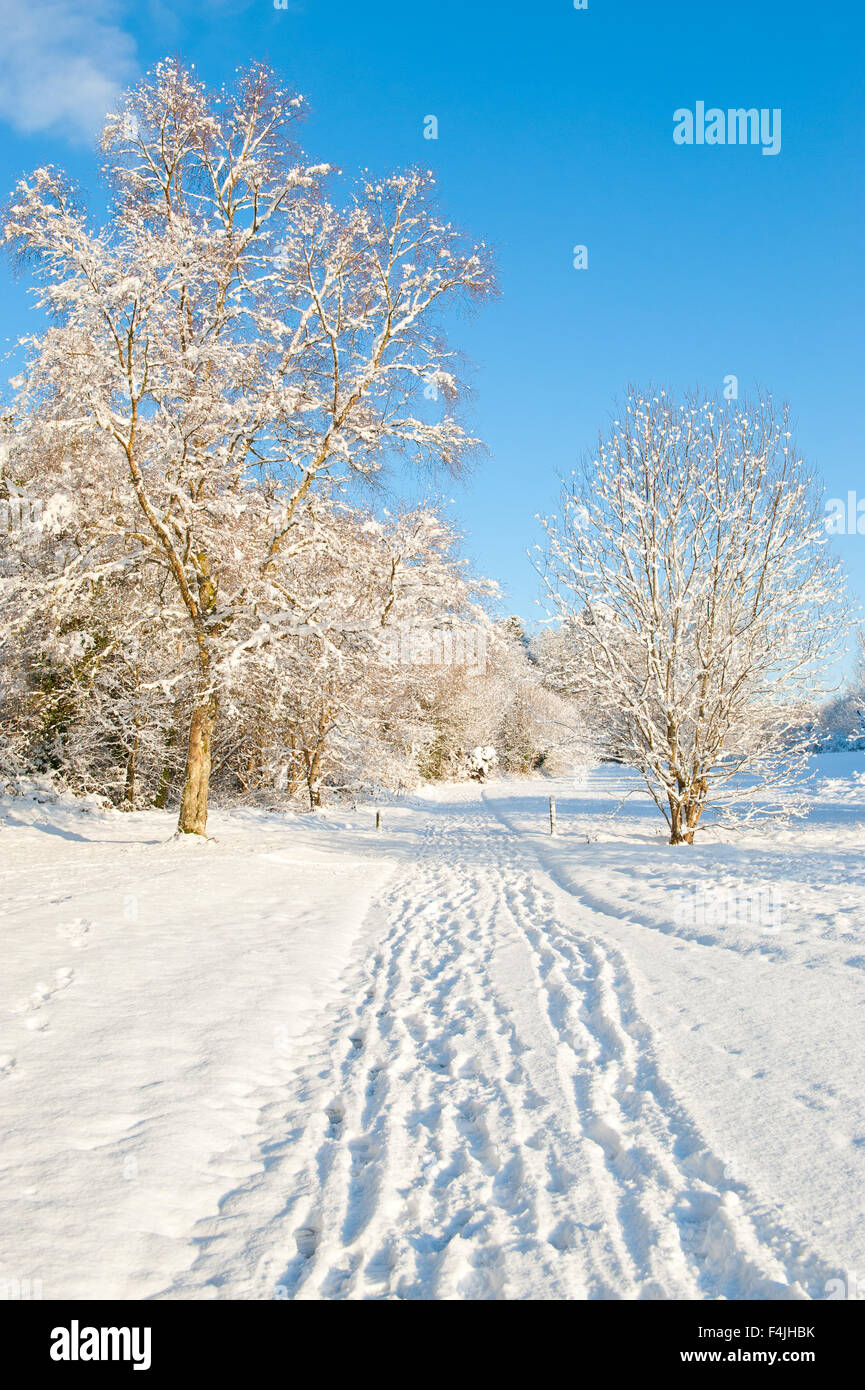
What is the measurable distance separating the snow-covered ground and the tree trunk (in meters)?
4.33

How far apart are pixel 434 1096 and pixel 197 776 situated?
9883 millimetres

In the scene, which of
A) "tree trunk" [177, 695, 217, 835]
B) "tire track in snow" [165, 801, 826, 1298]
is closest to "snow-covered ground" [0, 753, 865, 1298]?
"tire track in snow" [165, 801, 826, 1298]

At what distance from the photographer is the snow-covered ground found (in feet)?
8.18

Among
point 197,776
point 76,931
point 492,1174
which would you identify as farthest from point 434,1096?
point 197,776

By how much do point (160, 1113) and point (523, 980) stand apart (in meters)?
3.09

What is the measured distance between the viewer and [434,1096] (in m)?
3.84

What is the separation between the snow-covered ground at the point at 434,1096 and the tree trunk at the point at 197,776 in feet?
14.2

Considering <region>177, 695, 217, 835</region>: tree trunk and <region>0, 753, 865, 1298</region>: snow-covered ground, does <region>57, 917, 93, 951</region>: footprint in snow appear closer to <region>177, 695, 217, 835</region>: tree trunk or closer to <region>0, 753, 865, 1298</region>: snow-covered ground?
<region>0, 753, 865, 1298</region>: snow-covered ground

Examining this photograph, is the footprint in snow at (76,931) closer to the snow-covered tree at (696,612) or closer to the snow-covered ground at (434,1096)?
the snow-covered ground at (434,1096)

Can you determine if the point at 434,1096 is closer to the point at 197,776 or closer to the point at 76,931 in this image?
the point at 76,931

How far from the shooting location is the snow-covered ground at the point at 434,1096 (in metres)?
2.49
